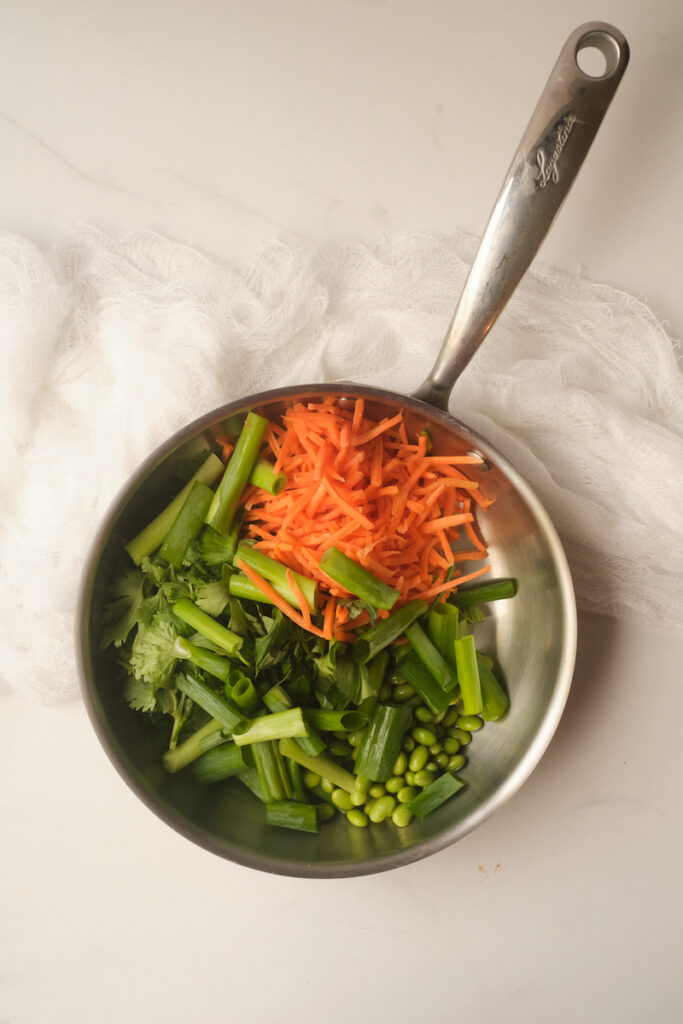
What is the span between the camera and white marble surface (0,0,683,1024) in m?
1.54

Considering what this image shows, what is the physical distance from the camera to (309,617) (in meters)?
1.32

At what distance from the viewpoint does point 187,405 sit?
1478mm

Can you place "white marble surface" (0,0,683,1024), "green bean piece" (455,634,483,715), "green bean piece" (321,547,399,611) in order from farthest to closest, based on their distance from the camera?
"white marble surface" (0,0,683,1024) < "green bean piece" (455,634,483,715) < "green bean piece" (321,547,399,611)

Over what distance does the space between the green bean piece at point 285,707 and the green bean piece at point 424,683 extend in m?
0.20

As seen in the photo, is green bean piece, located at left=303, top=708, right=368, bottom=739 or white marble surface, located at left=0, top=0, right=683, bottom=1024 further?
white marble surface, located at left=0, top=0, right=683, bottom=1024

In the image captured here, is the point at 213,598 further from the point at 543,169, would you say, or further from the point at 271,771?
the point at 543,169

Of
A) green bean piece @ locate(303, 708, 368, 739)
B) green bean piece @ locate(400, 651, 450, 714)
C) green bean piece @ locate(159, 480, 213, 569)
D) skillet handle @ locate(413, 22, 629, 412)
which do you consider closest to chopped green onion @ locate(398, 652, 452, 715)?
green bean piece @ locate(400, 651, 450, 714)

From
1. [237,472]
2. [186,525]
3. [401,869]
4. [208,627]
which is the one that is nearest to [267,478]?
[237,472]

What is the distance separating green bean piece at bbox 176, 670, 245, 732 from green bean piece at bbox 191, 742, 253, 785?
0.17ft

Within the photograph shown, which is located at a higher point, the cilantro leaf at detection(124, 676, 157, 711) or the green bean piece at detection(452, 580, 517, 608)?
the green bean piece at detection(452, 580, 517, 608)

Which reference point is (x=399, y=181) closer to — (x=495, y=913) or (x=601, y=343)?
(x=601, y=343)

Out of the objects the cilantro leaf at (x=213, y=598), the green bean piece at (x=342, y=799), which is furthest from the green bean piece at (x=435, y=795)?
the cilantro leaf at (x=213, y=598)

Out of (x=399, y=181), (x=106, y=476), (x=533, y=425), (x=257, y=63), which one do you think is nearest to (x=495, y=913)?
(x=533, y=425)

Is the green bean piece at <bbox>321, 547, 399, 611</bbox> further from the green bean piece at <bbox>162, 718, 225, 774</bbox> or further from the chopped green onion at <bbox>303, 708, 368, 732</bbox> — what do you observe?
the green bean piece at <bbox>162, 718, 225, 774</bbox>
